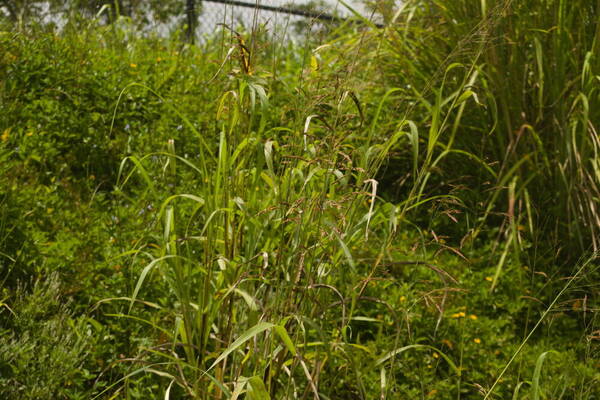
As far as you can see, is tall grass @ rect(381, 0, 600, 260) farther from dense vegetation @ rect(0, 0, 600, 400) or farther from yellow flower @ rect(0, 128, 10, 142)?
yellow flower @ rect(0, 128, 10, 142)

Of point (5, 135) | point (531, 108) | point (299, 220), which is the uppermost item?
point (299, 220)

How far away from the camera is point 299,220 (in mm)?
1880

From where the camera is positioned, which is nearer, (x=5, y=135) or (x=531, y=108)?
(x=5, y=135)

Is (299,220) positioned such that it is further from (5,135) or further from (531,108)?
(531,108)

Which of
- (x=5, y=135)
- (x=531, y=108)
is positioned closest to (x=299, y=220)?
(x=5, y=135)

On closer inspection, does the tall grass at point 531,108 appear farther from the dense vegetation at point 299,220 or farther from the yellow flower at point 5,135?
the yellow flower at point 5,135

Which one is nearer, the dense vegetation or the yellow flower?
the dense vegetation

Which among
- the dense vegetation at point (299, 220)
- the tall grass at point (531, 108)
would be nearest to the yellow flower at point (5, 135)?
the dense vegetation at point (299, 220)

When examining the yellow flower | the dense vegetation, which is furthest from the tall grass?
the yellow flower

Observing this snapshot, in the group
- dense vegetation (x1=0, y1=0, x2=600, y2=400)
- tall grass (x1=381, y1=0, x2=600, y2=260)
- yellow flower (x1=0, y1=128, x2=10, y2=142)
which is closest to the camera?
dense vegetation (x1=0, y1=0, x2=600, y2=400)

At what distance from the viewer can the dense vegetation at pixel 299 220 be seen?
2129 mm

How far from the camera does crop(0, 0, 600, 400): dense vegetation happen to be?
2.13 metres

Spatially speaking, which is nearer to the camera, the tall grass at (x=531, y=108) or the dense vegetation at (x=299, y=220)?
the dense vegetation at (x=299, y=220)

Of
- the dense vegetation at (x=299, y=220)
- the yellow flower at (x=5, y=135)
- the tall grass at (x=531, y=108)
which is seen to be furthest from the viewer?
the tall grass at (x=531, y=108)
